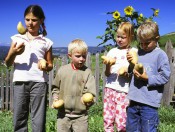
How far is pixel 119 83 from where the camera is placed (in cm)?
356

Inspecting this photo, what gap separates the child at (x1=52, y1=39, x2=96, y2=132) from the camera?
3.14m

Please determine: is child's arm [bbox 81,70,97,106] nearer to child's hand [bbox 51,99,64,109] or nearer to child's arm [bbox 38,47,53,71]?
child's hand [bbox 51,99,64,109]

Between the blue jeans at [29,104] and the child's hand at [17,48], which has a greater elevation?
the child's hand at [17,48]

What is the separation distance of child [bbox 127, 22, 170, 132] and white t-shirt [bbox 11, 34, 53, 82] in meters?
0.97

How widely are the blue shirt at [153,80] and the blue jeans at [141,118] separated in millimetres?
71

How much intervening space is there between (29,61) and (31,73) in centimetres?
13

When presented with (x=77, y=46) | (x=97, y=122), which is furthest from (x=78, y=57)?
(x=97, y=122)

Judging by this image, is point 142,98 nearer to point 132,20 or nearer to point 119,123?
point 119,123

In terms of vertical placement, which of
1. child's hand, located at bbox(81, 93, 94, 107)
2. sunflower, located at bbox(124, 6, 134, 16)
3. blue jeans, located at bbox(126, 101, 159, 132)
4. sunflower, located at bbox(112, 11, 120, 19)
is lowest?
blue jeans, located at bbox(126, 101, 159, 132)

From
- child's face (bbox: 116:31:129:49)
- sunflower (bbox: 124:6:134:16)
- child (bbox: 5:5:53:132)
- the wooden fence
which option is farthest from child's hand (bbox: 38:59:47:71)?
the wooden fence

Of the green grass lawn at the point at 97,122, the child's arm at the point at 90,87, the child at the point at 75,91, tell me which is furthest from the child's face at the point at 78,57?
the green grass lawn at the point at 97,122

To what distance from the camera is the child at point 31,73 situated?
11.0ft

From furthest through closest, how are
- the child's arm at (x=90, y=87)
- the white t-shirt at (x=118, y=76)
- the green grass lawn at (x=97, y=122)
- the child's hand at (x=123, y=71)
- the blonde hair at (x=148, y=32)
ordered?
the green grass lawn at (x=97, y=122) → the white t-shirt at (x=118, y=76) → the child's hand at (x=123, y=71) → the child's arm at (x=90, y=87) → the blonde hair at (x=148, y=32)

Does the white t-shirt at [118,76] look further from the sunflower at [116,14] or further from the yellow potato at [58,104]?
the sunflower at [116,14]
